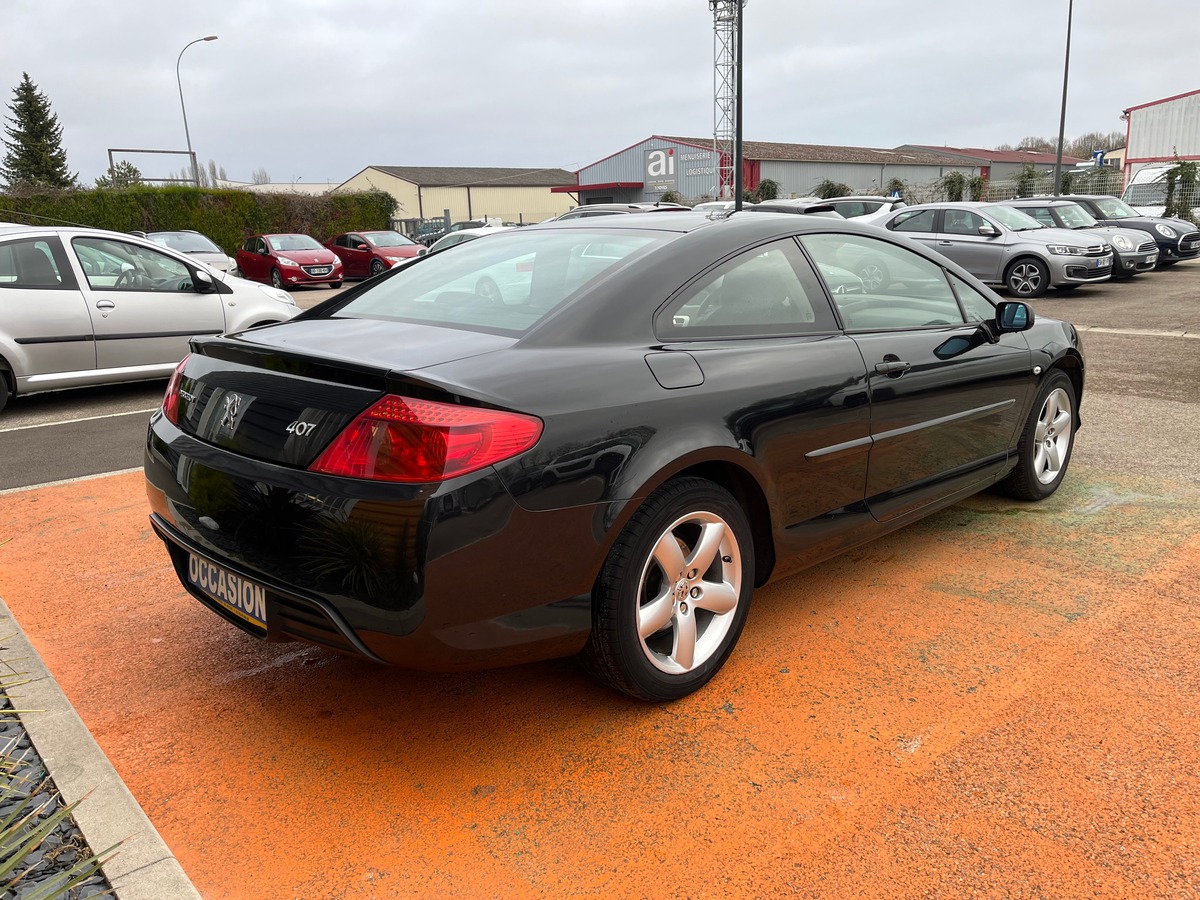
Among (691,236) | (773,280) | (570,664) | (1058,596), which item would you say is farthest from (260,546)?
(1058,596)

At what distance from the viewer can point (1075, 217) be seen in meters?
16.6

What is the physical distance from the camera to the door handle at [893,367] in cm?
329

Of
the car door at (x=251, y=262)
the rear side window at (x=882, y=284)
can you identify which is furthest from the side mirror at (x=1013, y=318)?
the car door at (x=251, y=262)

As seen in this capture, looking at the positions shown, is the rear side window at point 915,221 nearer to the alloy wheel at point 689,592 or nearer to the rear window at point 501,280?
the rear window at point 501,280

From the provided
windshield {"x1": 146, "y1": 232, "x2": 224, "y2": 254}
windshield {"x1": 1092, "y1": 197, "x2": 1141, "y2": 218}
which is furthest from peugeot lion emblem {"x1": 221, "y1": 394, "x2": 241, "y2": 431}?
windshield {"x1": 1092, "y1": 197, "x2": 1141, "y2": 218}

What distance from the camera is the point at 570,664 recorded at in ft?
10.2

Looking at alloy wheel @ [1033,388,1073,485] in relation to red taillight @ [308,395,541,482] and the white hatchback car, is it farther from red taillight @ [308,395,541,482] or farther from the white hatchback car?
the white hatchback car

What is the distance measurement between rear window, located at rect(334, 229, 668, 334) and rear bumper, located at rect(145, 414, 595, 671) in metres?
0.67

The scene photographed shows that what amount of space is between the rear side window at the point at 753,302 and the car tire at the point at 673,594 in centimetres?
51

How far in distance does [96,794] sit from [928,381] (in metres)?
3.03

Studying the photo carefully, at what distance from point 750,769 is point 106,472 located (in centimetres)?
467

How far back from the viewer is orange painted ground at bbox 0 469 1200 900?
2133 millimetres

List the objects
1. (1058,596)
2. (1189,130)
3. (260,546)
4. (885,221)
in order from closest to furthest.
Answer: (260,546) → (1058,596) → (885,221) → (1189,130)

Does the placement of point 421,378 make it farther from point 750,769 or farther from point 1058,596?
point 1058,596
